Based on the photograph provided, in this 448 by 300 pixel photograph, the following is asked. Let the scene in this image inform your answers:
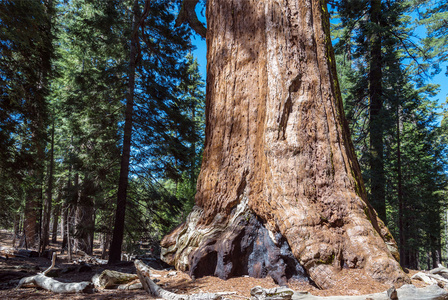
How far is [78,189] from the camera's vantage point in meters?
9.01

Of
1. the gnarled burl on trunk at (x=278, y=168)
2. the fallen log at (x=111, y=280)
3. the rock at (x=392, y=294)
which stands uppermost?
the gnarled burl on trunk at (x=278, y=168)

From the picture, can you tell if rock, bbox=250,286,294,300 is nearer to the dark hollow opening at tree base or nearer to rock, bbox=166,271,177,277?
the dark hollow opening at tree base

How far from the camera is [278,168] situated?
429 centimetres

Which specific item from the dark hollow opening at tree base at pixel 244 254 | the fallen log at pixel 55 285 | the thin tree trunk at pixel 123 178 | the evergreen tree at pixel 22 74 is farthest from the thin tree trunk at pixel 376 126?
the evergreen tree at pixel 22 74

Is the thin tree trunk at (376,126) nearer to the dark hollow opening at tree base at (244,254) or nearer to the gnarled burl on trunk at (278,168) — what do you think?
the gnarled burl on trunk at (278,168)

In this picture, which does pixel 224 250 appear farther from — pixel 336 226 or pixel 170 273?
pixel 336 226

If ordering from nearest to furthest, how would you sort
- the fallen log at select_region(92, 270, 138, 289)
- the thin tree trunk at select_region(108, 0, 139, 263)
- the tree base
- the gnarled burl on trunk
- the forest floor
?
the forest floor
the gnarled burl on trunk
the tree base
the fallen log at select_region(92, 270, 138, 289)
the thin tree trunk at select_region(108, 0, 139, 263)

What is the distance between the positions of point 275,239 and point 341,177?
52.8 inches

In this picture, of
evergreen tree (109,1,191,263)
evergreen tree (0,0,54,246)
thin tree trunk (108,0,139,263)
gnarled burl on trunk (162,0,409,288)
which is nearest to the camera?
gnarled burl on trunk (162,0,409,288)

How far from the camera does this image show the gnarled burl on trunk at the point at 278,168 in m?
3.79

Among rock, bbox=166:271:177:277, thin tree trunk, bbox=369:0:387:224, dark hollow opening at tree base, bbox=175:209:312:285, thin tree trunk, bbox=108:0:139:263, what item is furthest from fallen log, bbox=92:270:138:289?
thin tree trunk, bbox=369:0:387:224

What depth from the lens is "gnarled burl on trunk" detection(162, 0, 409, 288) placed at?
3.79 m

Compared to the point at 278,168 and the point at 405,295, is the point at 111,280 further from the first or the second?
the point at 405,295

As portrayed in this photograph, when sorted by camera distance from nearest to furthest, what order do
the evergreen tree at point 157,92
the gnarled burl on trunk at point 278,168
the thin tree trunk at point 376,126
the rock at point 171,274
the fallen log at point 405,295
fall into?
the fallen log at point 405,295, the gnarled burl on trunk at point 278,168, the rock at point 171,274, the evergreen tree at point 157,92, the thin tree trunk at point 376,126
